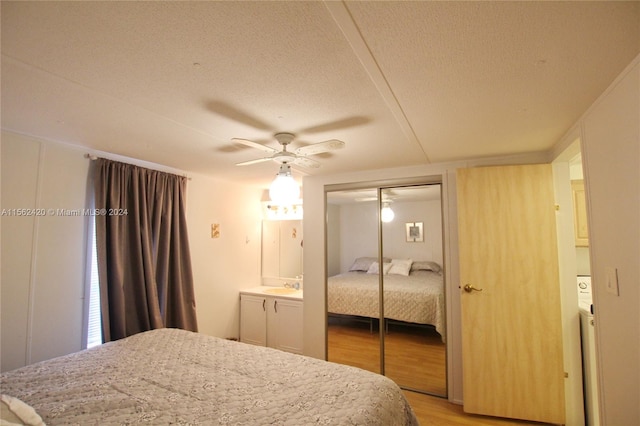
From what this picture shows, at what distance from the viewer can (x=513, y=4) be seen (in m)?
1.02

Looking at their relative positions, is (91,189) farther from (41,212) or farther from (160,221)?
(160,221)

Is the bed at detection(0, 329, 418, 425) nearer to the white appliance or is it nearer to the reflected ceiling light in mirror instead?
the white appliance

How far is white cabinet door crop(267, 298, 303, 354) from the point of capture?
12.9 ft

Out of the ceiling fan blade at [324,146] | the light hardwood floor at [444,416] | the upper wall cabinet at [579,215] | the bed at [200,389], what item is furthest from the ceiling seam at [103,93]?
the upper wall cabinet at [579,215]

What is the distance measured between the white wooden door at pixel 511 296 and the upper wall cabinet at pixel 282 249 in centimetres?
239

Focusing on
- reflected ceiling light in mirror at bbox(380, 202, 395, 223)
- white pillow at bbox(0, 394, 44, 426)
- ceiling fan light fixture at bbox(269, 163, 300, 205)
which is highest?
ceiling fan light fixture at bbox(269, 163, 300, 205)

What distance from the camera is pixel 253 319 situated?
14.0 ft

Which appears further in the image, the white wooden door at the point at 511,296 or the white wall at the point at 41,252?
the white wooden door at the point at 511,296

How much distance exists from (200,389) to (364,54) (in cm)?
196

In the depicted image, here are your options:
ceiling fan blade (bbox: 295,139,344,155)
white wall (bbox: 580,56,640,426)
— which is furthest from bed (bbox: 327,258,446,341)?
ceiling fan blade (bbox: 295,139,344,155)

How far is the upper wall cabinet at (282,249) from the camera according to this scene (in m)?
4.51

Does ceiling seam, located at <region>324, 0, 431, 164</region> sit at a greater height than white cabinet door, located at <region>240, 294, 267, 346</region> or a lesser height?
greater

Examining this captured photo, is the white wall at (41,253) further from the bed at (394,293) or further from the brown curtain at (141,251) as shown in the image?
the bed at (394,293)

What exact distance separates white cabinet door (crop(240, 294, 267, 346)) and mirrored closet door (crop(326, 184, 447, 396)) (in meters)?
1.03
